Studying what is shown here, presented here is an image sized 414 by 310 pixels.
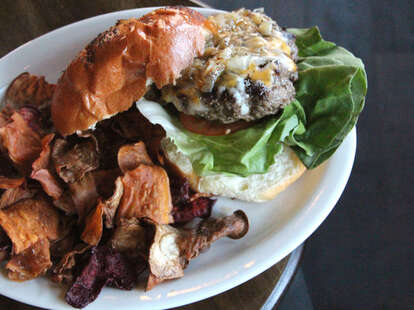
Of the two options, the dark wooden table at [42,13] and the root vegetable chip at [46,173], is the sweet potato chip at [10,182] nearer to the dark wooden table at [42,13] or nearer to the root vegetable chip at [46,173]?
the root vegetable chip at [46,173]

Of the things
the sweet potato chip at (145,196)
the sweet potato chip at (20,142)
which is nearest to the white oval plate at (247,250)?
the sweet potato chip at (145,196)

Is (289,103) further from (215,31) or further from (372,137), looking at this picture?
(372,137)

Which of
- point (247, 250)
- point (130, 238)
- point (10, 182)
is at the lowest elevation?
point (247, 250)

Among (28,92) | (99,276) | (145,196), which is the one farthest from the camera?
(28,92)

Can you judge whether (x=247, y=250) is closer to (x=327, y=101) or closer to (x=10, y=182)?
(x=327, y=101)

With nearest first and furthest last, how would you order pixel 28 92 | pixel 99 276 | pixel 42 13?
1. pixel 99 276
2. pixel 28 92
3. pixel 42 13

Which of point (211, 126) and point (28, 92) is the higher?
point (28, 92)

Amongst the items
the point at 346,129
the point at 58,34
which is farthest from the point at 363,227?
the point at 58,34

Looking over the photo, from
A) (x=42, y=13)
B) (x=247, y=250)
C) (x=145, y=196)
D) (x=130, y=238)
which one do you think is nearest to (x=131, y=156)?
(x=145, y=196)
